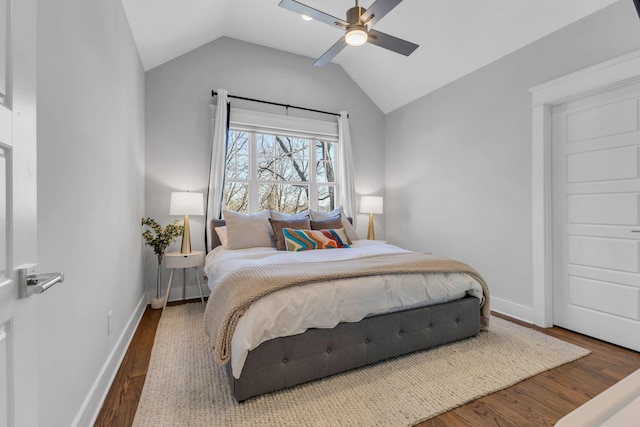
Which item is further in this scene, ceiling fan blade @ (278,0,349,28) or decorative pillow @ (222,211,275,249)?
decorative pillow @ (222,211,275,249)

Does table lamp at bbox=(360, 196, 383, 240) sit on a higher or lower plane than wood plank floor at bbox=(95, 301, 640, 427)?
higher

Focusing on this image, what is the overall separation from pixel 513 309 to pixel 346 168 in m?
2.65

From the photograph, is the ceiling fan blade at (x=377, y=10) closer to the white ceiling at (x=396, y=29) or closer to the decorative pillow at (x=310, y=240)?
the white ceiling at (x=396, y=29)

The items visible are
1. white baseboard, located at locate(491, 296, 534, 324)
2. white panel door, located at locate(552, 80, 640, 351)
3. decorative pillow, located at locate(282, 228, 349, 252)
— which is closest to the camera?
white panel door, located at locate(552, 80, 640, 351)

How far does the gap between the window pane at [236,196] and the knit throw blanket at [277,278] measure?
2085 mm

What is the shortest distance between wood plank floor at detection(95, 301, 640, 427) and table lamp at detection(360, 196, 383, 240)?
8.46ft

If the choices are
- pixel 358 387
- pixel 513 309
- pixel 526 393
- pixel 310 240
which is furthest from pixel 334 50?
pixel 513 309

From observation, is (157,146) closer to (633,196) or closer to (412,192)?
(412,192)

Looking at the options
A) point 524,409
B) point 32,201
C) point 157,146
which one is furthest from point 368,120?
point 32,201

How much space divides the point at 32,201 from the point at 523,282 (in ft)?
11.7

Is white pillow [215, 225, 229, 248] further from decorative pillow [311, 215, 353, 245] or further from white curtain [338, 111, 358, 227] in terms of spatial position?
white curtain [338, 111, 358, 227]

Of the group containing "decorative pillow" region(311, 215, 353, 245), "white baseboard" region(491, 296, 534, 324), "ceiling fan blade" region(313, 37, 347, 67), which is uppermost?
"ceiling fan blade" region(313, 37, 347, 67)

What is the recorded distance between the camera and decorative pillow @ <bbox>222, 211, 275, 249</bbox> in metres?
3.17

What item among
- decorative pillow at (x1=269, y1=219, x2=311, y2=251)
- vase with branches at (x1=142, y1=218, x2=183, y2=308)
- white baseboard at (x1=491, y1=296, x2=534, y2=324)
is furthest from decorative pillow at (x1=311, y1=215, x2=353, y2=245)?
white baseboard at (x1=491, y1=296, x2=534, y2=324)
